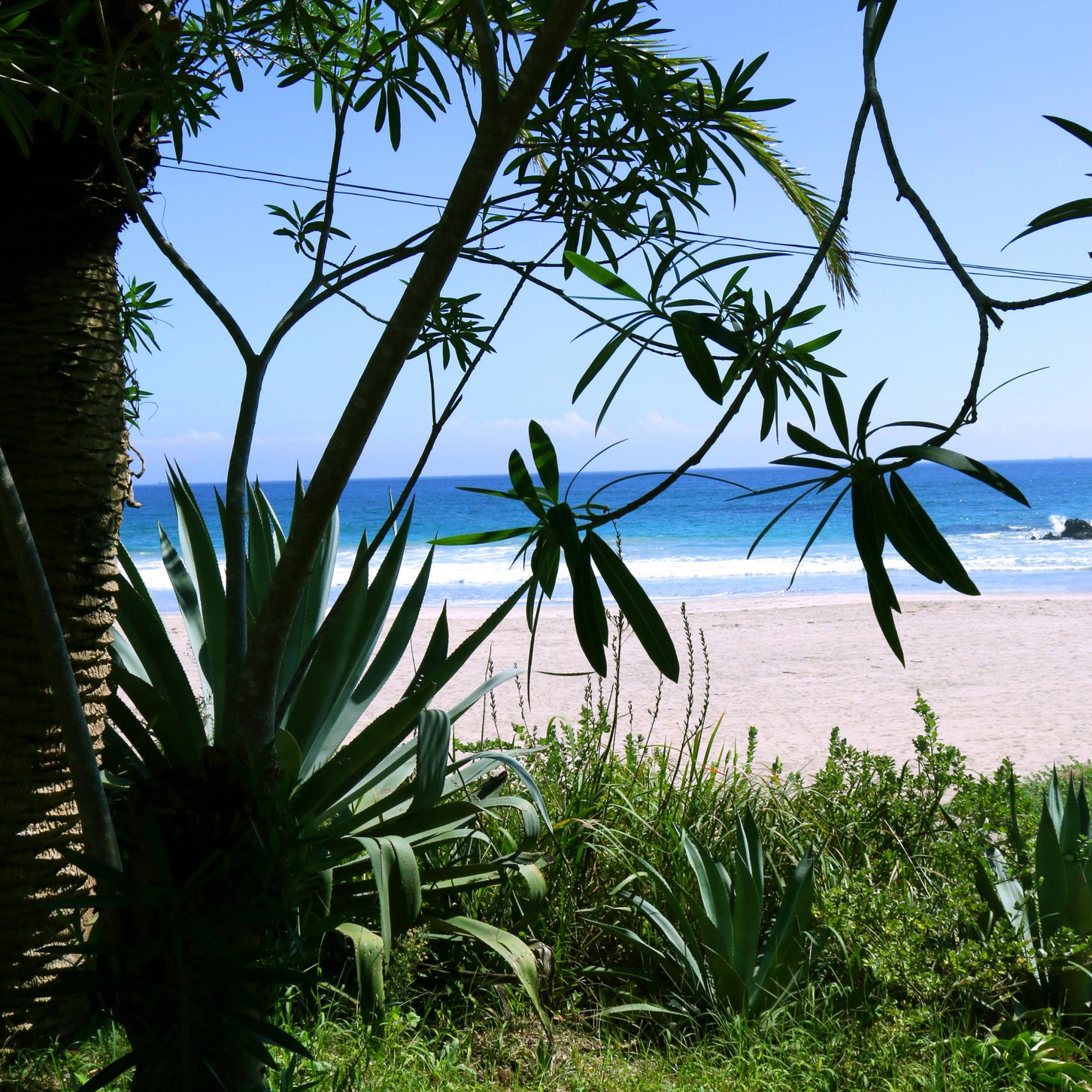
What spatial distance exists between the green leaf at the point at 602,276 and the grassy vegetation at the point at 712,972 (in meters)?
1.35

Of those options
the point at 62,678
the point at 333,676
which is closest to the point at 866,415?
the point at 62,678

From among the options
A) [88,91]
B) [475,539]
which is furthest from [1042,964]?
[88,91]

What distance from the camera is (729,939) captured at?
2438 mm

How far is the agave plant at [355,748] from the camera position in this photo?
2166 millimetres

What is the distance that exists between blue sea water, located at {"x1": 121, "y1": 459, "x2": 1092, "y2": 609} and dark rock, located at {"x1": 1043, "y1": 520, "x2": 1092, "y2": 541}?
2.46 feet

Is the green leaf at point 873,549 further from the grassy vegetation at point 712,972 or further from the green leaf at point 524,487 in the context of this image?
the grassy vegetation at point 712,972

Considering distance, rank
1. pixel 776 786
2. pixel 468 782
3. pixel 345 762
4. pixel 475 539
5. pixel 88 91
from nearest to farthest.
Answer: pixel 475 539, pixel 88 91, pixel 345 762, pixel 468 782, pixel 776 786

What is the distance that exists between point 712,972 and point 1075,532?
34517 mm

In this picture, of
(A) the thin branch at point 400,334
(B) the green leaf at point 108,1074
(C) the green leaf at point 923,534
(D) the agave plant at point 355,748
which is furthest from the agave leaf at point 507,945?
(C) the green leaf at point 923,534

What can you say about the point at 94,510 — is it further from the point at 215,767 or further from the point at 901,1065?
the point at 901,1065

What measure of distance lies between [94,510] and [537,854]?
141 cm

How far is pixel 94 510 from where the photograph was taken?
2.13 m

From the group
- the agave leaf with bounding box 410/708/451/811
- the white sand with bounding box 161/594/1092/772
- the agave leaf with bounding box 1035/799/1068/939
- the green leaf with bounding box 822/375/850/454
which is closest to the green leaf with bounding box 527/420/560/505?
the green leaf with bounding box 822/375/850/454

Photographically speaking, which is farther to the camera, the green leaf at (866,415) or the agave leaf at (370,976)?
the agave leaf at (370,976)
